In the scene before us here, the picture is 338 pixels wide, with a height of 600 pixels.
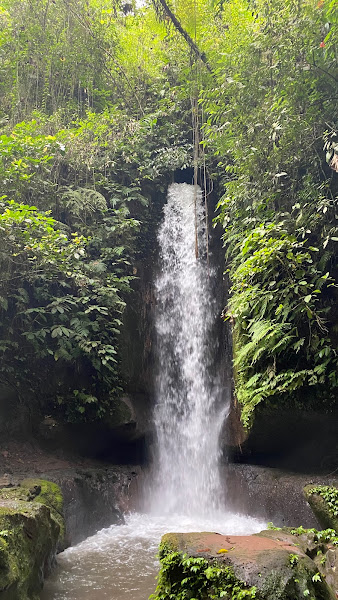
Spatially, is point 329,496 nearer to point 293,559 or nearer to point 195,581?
point 293,559

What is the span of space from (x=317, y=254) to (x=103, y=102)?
9821 mm

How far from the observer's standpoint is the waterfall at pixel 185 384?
8117 millimetres

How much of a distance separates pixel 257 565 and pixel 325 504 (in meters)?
2.42

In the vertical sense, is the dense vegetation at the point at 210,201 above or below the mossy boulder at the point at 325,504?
above

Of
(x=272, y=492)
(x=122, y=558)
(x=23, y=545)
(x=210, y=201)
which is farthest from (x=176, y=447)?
(x=210, y=201)

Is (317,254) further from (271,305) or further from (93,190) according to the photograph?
(93,190)

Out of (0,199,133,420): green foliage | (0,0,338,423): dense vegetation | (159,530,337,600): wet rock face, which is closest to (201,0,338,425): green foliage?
(0,0,338,423): dense vegetation

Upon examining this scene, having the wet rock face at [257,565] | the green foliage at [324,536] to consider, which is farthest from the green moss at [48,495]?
the green foliage at [324,536]

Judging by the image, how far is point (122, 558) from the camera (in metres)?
5.43

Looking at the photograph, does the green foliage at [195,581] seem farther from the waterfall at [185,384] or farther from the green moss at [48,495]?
the waterfall at [185,384]

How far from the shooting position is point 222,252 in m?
10.8

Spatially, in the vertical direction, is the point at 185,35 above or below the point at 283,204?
above

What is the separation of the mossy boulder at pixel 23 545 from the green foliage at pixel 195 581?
1.51 m

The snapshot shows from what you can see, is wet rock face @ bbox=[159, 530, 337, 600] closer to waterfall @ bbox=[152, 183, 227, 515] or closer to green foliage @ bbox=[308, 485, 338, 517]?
green foliage @ bbox=[308, 485, 338, 517]
